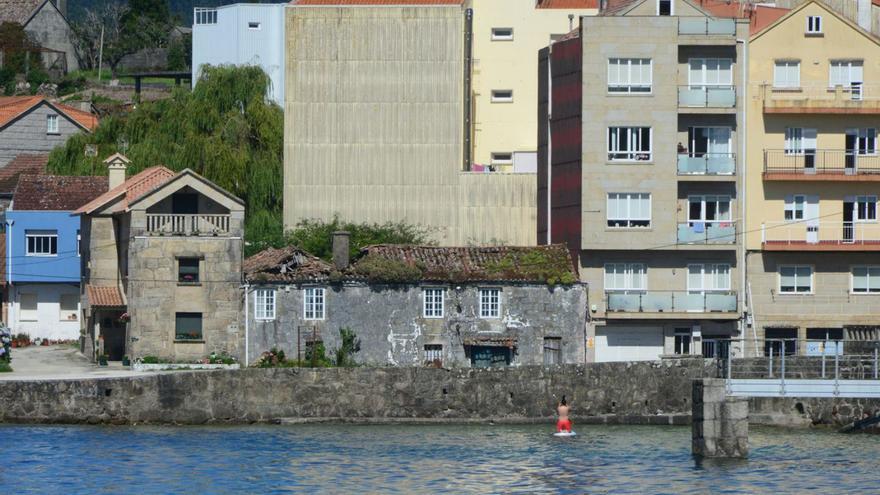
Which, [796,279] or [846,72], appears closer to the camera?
[796,279]

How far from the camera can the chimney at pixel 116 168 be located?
95.5 meters

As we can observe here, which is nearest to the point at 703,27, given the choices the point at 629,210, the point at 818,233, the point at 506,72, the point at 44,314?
the point at 629,210

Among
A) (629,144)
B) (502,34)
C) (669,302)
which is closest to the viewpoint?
(669,302)

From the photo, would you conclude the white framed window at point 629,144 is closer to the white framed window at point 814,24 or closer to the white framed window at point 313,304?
the white framed window at point 814,24

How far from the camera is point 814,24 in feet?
294

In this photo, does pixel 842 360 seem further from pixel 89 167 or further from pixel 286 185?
pixel 89 167

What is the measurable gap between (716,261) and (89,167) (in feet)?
116

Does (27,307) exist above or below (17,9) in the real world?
below

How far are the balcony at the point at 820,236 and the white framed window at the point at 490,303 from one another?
13.4 m

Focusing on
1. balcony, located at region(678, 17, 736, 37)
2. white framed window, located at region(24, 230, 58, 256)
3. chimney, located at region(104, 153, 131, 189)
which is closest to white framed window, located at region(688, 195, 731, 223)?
balcony, located at region(678, 17, 736, 37)

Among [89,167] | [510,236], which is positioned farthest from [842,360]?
[89,167]

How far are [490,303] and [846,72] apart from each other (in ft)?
66.8

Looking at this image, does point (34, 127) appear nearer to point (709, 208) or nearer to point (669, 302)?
point (709, 208)

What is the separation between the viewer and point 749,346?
8838 cm
